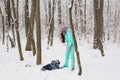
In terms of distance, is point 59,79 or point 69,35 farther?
point 69,35

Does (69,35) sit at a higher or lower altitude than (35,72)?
higher

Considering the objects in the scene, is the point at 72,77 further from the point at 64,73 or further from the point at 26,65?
the point at 26,65

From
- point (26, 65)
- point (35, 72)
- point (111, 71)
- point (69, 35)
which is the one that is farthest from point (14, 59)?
point (111, 71)

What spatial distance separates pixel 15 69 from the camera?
11.6m

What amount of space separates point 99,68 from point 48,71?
2153 mm

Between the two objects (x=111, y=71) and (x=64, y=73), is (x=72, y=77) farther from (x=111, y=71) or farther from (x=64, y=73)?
(x=111, y=71)

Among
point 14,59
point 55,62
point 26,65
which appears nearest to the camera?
point 55,62

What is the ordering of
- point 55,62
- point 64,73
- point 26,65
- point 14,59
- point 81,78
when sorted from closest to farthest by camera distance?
point 81,78
point 64,73
point 55,62
point 26,65
point 14,59

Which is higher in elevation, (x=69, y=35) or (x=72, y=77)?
(x=69, y=35)

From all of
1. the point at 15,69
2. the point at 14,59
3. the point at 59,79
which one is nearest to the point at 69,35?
the point at 59,79

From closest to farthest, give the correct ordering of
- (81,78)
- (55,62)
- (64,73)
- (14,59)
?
(81,78) → (64,73) → (55,62) → (14,59)

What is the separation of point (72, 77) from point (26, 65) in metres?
3.17

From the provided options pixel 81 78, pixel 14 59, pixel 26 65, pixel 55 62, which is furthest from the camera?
pixel 14 59

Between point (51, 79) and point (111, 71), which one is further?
point (111, 71)
